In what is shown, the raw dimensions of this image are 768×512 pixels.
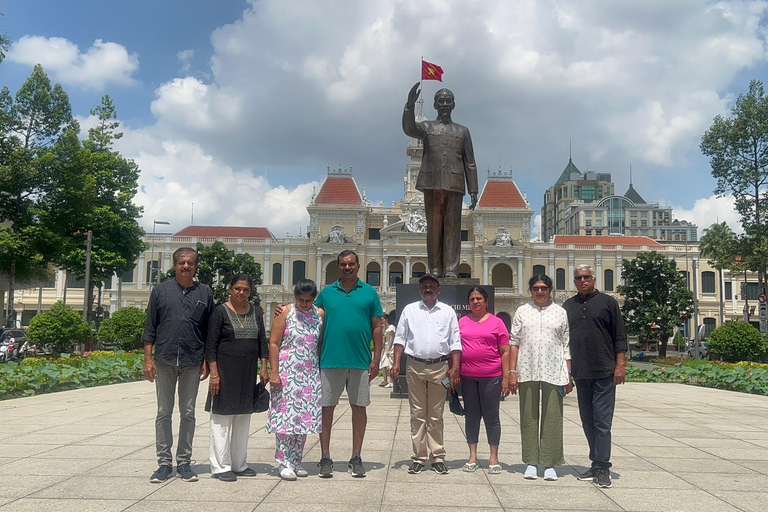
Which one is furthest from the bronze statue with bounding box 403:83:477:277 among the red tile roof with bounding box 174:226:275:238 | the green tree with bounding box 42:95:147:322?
the red tile roof with bounding box 174:226:275:238

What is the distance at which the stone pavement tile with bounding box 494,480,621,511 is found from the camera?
3.87 metres

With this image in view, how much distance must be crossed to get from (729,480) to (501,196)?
51.7 metres

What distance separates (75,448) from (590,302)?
4508 mm

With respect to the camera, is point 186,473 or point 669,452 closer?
point 186,473

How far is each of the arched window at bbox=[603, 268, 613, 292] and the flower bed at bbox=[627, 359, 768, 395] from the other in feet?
122

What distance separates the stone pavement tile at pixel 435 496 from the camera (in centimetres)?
387

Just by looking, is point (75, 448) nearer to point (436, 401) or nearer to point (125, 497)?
point (125, 497)

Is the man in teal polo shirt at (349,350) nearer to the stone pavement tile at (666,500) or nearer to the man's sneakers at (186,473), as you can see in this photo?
the man's sneakers at (186,473)

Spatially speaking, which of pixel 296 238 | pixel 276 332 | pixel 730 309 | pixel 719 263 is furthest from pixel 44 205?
pixel 730 309

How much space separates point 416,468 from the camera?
473 centimetres

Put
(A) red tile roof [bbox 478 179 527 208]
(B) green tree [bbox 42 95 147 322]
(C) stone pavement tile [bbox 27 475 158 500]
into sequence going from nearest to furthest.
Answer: (C) stone pavement tile [bbox 27 475 158 500] < (B) green tree [bbox 42 95 147 322] < (A) red tile roof [bbox 478 179 527 208]

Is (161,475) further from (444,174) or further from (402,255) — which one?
(402,255)

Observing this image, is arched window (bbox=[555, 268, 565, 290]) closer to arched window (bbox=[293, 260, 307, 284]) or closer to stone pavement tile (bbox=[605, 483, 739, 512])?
arched window (bbox=[293, 260, 307, 284])

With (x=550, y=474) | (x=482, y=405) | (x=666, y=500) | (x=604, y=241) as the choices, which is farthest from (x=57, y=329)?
(x=604, y=241)
